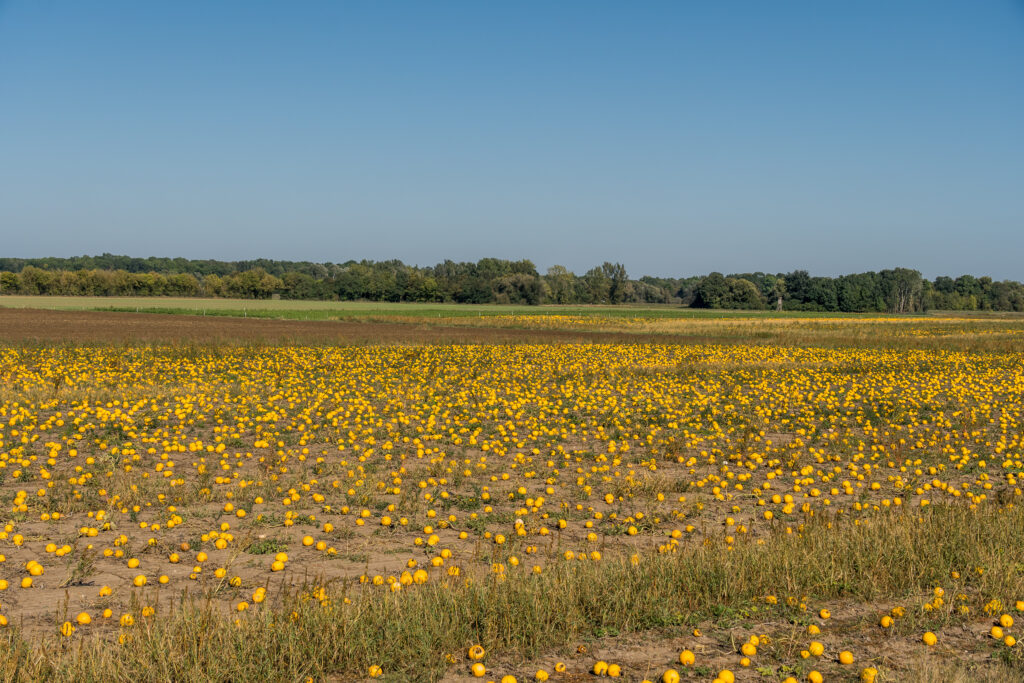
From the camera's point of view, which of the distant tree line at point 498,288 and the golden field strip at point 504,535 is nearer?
the golden field strip at point 504,535

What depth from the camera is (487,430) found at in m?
13.8

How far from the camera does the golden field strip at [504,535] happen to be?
15.9ft

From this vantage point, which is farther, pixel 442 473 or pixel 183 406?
pixel 183 406

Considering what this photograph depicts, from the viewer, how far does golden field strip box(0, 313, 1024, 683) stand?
4844 millimetres

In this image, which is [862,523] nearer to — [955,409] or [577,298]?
[955,409]

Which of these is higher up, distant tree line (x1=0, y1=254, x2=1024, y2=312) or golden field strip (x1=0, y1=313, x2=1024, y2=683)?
distant tree line (x1=0, y1=254, x2=1024, y2=312)

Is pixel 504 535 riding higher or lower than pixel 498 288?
lower

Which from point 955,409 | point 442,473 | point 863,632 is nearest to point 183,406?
point 442,473

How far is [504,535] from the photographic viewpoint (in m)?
7.74

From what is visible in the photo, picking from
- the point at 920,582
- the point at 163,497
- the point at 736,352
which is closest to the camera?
the point at 920,582

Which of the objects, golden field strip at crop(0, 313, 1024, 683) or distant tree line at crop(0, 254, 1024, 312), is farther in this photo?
distant tree line at crop(0, 254, 1024, 312)

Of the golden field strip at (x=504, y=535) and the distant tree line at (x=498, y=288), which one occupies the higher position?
the distant tree line at (x=498, y=288)

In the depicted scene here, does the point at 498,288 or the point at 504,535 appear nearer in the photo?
the point at 504,535

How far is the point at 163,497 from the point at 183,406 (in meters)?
7.05
